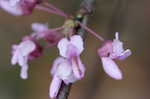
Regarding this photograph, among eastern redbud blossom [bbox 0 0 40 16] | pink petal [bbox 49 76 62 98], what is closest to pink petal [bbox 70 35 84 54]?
pink petal [bbox 49 76 62 98]

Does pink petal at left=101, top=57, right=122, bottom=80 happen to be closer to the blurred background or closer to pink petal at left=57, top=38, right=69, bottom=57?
pink petal at left=57, top=38, right=69, bottom=57

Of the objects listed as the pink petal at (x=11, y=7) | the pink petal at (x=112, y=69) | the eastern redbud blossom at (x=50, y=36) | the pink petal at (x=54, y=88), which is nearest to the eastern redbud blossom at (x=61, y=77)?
the pink petal at (x=54, y=88)

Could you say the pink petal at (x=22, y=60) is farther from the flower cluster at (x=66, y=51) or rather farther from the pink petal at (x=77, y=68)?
the pink petal at (x=77, y=68)

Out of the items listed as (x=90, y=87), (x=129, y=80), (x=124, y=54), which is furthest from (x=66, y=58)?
(x=129, y=80)

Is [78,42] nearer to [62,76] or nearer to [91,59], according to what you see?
[62,76]

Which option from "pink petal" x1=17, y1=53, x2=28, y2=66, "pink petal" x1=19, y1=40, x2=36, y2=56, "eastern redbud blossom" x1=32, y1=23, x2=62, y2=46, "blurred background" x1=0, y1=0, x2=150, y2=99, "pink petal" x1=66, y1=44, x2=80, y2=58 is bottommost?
"pink petal" x1=66, y1=44, x2=80, y2=58

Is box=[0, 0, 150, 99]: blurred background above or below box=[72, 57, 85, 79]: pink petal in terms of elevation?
above

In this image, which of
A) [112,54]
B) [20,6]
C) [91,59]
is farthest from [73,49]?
[91,59]
